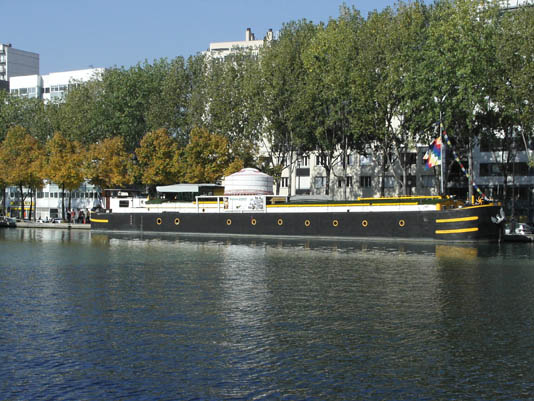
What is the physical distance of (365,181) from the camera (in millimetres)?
109188

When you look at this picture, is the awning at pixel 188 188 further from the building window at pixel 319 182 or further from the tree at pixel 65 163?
the building window at pixel 319 182

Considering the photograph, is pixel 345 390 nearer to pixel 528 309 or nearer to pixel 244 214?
pixel 528 309

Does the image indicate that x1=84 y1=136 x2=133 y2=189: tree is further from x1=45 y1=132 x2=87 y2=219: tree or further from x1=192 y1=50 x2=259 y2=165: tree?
x1=192 y1=50 x2=259 y2=165: tree

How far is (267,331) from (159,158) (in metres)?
70.2

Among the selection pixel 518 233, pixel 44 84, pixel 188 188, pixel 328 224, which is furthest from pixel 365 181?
pixel 44 84

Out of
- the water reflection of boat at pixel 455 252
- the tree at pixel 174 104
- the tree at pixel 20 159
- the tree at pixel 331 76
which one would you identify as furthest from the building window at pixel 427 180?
the tree at pixel 20 159

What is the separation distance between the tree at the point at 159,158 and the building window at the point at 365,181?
3271 centimetres

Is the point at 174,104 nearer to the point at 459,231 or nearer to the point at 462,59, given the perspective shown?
the point at 462,59

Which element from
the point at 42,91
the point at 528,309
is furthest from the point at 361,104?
the point at 42,91

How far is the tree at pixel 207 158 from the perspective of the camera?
88.1 meters

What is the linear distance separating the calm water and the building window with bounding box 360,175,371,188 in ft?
212

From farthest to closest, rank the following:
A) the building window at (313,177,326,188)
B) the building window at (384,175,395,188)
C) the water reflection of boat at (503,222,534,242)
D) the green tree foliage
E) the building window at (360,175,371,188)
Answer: the green tree foliage
the building window at (313,177,326,188)
the building window at (360,175,371,188)
the building window at (384,175,395,188)
the water reflection of boat at (503,222,534,242)

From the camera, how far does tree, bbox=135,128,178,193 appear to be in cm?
9144

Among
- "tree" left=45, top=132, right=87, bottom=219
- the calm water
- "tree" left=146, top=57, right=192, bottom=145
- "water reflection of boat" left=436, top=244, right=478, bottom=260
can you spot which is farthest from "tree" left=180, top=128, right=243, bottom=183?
the calm water
